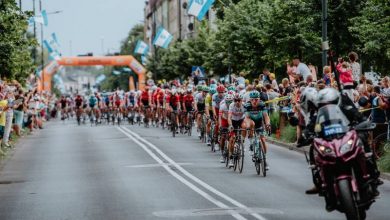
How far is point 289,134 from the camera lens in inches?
1224

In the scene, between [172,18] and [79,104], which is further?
[172,18]

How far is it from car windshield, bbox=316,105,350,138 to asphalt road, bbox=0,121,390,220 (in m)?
1.93

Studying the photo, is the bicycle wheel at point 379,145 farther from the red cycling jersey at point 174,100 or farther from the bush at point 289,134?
the red cycling jersey at point 174,100

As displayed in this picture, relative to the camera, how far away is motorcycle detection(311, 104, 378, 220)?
39.3 feet

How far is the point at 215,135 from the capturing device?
2842 cm

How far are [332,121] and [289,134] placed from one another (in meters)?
18.6

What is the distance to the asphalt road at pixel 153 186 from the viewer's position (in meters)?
15.1

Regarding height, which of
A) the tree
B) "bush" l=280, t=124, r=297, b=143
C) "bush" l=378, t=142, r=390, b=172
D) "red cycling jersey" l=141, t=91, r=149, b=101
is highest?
the tree

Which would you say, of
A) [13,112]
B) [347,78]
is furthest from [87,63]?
[347,78]

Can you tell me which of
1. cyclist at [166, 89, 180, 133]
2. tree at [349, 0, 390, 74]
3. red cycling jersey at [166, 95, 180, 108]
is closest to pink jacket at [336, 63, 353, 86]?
tree at [349, 0, 390, 74]

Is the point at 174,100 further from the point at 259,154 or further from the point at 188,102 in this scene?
the point at 259,154

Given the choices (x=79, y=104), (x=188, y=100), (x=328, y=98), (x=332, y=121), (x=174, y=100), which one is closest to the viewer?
(x=332, y=121)

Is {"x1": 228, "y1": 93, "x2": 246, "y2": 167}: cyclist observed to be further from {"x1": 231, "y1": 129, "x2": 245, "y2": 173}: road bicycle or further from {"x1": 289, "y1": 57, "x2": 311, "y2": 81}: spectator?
{"x1": 289, "y1": 57, "x2": 311, "y2": 81}: spectator

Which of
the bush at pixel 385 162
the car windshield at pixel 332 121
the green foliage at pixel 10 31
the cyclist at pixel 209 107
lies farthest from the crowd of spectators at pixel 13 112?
the car windshield at pixel 332 121
